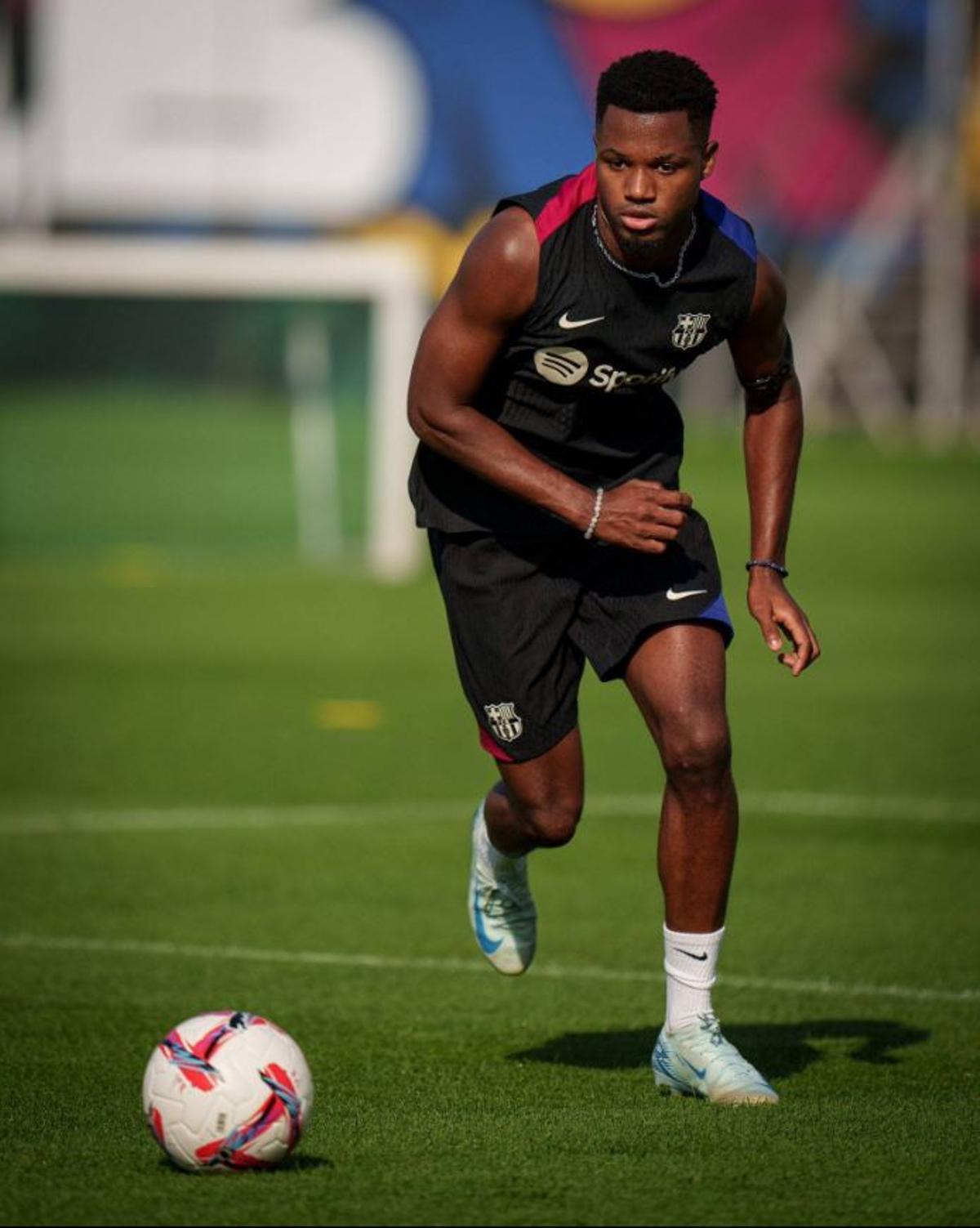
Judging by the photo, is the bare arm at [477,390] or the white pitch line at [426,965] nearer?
the bare arm at [477,390]

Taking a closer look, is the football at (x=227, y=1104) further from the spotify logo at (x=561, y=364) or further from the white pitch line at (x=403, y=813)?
the white pitch line at (x=403, y=813)

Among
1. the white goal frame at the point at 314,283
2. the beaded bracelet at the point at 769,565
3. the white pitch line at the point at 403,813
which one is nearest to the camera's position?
the beaded bracelet at the point at 769,565

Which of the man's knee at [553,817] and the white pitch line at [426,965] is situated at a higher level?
the man's knee at [553,817]

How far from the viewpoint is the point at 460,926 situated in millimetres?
8156

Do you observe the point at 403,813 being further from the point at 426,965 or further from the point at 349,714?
the point at 349,714

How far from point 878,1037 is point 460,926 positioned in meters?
1.99

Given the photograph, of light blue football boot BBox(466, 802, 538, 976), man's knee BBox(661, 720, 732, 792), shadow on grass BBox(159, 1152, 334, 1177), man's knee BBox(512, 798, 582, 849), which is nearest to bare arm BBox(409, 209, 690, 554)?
man's knee BBox(661, 720, 732, 792)

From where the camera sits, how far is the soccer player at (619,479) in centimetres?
569

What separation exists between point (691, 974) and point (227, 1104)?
57.2 inches

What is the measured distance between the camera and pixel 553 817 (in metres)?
6.45

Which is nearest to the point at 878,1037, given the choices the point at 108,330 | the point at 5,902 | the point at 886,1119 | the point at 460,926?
the point at 886,1119

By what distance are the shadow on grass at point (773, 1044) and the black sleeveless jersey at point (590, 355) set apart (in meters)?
1.45

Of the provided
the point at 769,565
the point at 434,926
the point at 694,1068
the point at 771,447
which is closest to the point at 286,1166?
the point at 694,1068

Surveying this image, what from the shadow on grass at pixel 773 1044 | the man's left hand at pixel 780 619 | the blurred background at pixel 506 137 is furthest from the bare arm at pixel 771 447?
the blurred background at pixel 506 137
